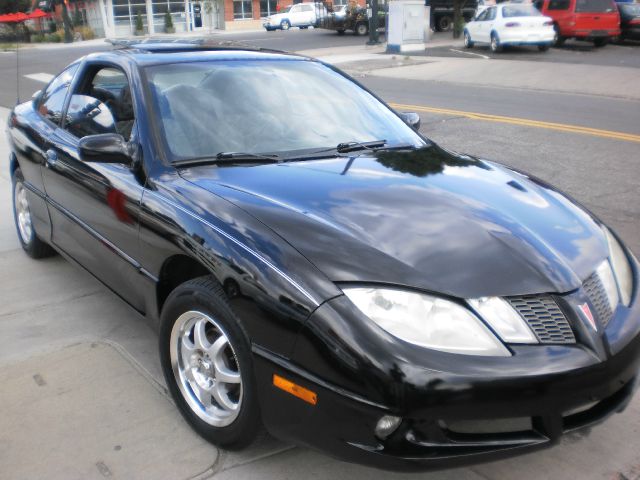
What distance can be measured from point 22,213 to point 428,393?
409cm

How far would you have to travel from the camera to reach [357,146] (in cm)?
358

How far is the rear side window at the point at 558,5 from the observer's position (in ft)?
80.8

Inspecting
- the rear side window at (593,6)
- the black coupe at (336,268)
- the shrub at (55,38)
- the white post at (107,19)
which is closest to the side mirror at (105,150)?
the black coupe at (336,268)

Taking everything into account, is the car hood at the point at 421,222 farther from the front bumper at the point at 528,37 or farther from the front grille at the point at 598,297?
the front bumper at the point at 528,37

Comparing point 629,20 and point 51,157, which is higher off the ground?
point 51,157

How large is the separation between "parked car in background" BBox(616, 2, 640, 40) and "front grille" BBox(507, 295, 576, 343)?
88.8ft

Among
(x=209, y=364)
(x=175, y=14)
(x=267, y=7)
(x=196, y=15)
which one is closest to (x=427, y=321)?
(x=209, y=364)

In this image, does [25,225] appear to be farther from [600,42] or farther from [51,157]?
[600,42]

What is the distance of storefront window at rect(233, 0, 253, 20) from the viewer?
5997cm

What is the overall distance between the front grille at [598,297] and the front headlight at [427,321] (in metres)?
0.47

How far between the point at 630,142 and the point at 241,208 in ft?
26.0

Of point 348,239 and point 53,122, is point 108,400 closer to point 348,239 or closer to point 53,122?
point 348,239

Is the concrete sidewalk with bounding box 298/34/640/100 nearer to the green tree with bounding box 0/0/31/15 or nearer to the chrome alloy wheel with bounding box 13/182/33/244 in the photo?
the chrome alloy wheel with bounding box 13/182/33/244

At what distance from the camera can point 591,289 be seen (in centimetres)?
253
